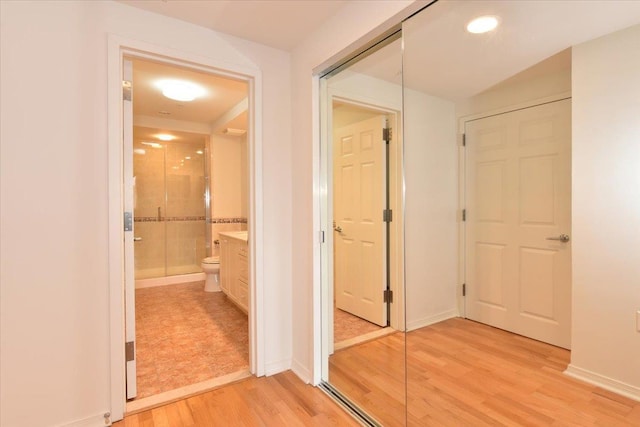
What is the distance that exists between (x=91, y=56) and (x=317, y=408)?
2394mm

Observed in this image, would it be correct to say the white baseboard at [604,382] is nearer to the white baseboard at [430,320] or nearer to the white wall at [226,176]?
the white baseboard at [430,320]

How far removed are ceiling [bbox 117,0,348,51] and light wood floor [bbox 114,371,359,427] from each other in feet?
7.82

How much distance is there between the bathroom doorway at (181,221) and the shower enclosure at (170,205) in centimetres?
2

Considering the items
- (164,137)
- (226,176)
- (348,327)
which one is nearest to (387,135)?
(348,327)

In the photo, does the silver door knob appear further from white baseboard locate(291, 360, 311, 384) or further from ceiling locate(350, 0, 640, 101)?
white baseboard locate(291, 360, 311, 384)

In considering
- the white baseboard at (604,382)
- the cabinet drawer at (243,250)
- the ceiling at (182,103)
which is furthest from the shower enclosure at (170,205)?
the white baseboard at (604,382)

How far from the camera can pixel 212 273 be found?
15.5 ft

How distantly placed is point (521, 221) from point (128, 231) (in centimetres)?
229

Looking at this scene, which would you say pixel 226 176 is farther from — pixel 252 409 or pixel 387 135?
pixel 252 409

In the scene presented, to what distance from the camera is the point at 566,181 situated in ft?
5.07

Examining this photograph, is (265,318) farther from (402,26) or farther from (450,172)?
(402,26)

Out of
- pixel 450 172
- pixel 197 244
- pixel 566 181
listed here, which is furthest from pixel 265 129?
pixel 197 244

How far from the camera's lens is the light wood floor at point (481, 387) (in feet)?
4.91

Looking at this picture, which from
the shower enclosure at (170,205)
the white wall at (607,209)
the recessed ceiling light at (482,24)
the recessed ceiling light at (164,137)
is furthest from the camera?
the shower enclosure at (170,205)
